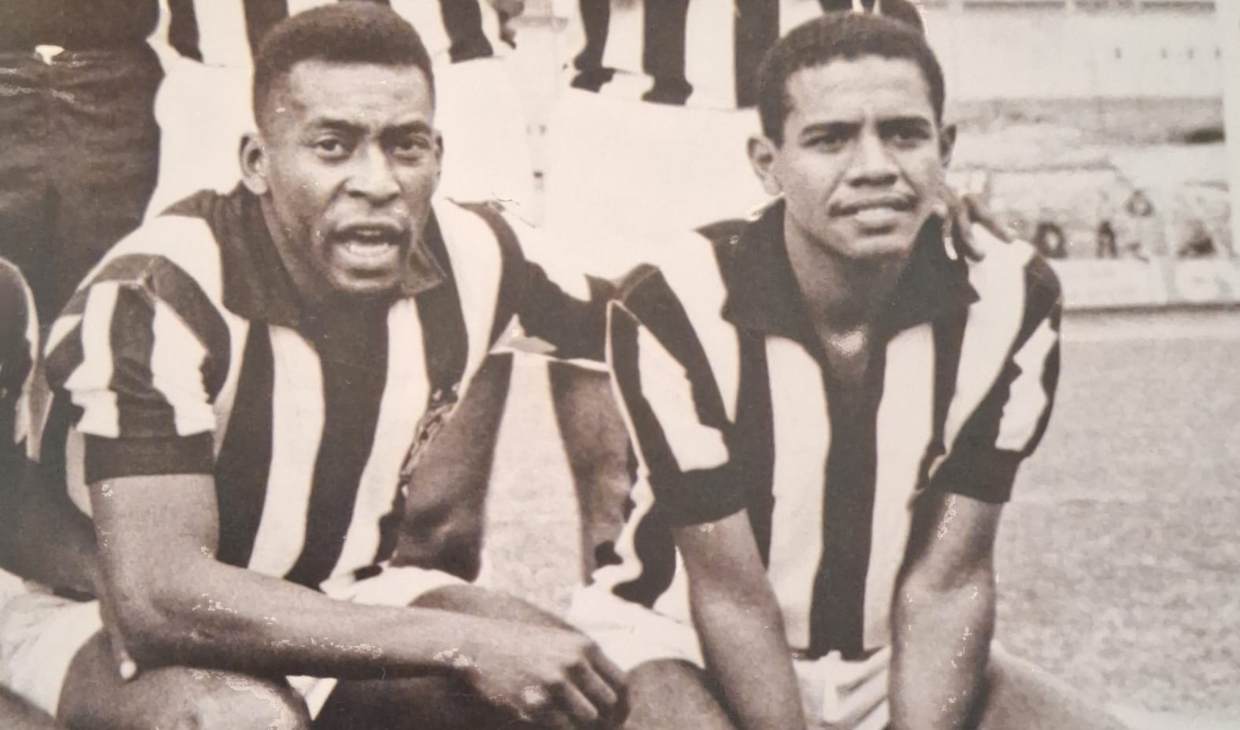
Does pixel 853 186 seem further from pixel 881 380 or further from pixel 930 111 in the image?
pixel 881 380

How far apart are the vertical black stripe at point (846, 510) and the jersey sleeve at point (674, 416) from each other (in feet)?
0.46

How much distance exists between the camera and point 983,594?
71.2 inches

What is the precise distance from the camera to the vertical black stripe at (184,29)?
1.76m

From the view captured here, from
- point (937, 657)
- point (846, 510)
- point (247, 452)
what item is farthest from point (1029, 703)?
point (247, 452)

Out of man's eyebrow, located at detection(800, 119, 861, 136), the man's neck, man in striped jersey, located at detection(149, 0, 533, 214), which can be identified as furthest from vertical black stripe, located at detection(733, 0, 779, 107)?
man in striped jersey, located at detection(149, 0, 533, 214)

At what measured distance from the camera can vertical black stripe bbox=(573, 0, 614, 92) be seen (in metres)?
1.83

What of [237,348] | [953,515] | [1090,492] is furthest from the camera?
[1090,492]

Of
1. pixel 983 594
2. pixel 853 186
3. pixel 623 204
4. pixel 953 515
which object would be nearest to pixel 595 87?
pixel 623 204

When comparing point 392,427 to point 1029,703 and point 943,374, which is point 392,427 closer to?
point 943,374

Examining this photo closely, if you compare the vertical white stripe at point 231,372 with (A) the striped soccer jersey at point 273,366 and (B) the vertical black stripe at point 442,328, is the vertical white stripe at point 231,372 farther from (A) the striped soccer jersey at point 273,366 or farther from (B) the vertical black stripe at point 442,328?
(B) the vertical black stripe at point 442,328

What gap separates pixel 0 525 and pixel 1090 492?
165 cm

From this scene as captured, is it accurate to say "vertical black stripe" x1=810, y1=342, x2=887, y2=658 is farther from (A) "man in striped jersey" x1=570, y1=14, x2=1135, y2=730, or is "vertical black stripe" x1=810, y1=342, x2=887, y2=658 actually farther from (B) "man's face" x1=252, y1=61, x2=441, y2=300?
(B) "man's face" x1=252, y1=61, x2=441, y2=300

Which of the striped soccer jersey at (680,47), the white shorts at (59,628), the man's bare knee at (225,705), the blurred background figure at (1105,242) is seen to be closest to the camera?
the man's bare knee at (225,705)

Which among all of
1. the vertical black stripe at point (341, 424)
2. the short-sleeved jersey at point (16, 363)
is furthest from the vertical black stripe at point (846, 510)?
the short-sleeved jersey at point (16, 363)
